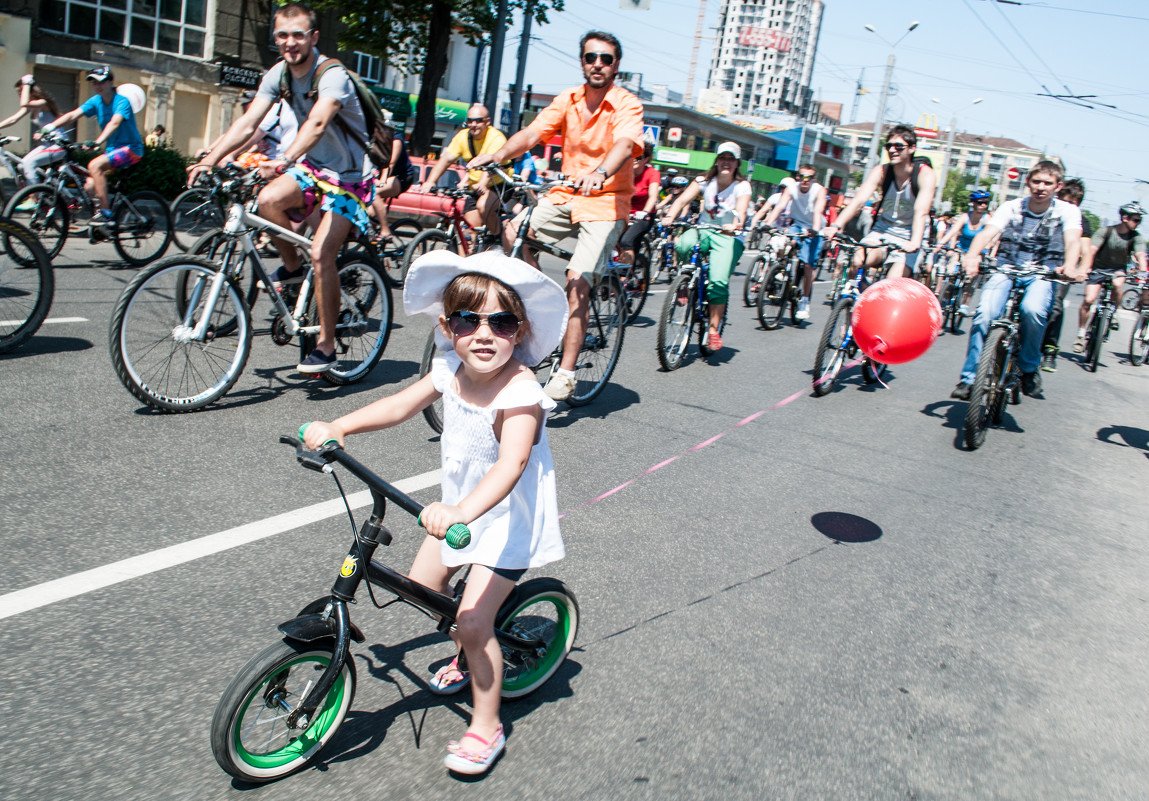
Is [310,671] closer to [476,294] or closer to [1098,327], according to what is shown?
[476,294]

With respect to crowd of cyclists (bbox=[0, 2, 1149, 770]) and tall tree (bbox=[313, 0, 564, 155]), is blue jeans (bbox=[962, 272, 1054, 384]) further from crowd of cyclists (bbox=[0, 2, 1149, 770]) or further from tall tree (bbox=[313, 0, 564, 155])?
tall tree (bbox=[313, 0, 564, 155])

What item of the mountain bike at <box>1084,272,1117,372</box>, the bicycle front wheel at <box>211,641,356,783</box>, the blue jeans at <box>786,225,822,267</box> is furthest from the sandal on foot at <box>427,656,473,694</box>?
the mountain bike at <box>1084,272,1117,372</box>

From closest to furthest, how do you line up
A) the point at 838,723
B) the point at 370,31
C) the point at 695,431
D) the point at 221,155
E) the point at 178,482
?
1. the point at 838,723
2. the point at 178,482
3. the point at 221,155
4. the point at 695,431
5. the point at 370,31

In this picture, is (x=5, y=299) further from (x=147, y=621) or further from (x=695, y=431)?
(x=695, y=431)

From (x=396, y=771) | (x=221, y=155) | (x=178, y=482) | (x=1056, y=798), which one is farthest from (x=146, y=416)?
(x=1056, y=798)

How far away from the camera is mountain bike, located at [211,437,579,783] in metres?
2.13

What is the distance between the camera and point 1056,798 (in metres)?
2.61

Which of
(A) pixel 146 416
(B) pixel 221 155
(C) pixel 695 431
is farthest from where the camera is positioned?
(C) pixel 695 431

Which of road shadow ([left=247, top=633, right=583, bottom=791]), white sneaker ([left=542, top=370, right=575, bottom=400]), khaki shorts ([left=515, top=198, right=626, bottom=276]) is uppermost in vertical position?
khaki shorts ([left=515, top=198, right=626, bottom=276])

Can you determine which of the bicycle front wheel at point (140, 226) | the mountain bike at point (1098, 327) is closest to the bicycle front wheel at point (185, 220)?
the bicycle front wheel at point (140, 226)

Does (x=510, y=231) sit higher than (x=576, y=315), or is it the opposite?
(x=510, y=231)

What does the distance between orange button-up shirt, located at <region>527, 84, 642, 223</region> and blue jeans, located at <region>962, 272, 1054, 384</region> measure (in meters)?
2.92

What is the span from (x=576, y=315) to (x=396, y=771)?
373cm

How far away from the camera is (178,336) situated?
4824mm
